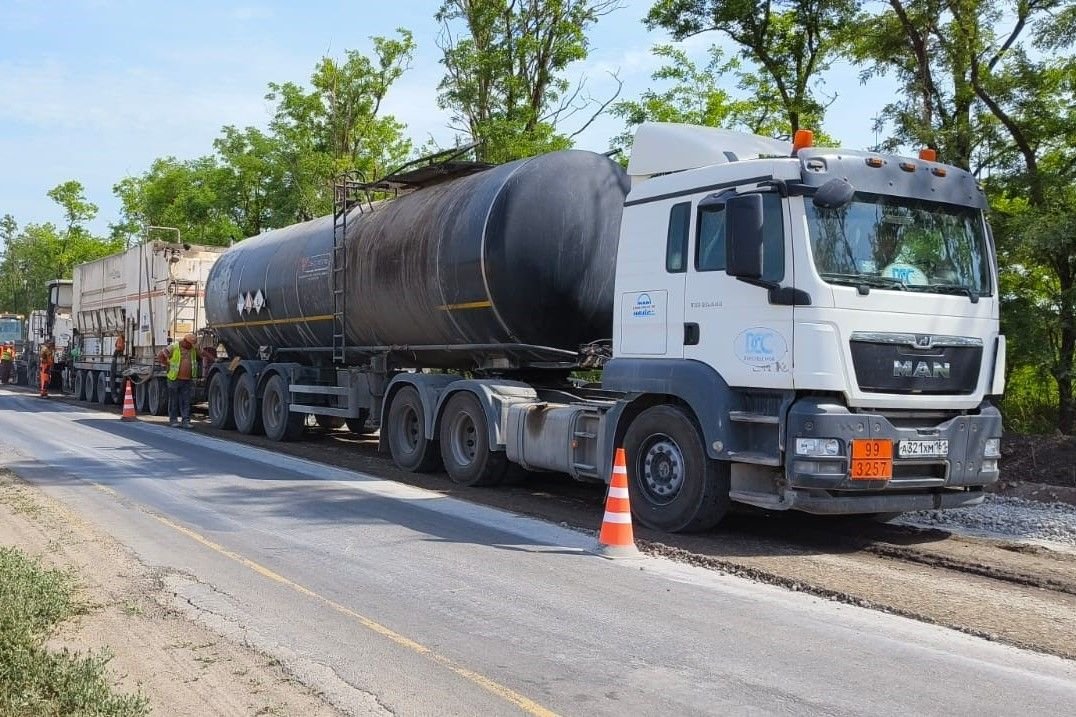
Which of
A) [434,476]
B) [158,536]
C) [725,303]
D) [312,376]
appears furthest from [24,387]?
[725,303]

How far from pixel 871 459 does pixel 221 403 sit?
14.2 meters

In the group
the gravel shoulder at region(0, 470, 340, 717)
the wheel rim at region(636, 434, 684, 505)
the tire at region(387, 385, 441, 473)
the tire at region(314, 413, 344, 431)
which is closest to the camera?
the gravel shoulder at region(0, 470, 340, 717)

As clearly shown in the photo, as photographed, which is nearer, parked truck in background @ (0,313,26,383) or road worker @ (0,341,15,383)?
road worker @ (0,341,15,383)

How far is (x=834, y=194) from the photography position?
7660 millimetres

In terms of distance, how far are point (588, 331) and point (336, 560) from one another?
15.8ft

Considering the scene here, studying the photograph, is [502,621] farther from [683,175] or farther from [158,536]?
[683,175]

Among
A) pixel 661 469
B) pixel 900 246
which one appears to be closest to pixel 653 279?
pixel 661 469

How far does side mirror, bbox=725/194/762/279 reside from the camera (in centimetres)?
767

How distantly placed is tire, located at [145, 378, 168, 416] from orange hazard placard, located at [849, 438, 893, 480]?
18627 mm

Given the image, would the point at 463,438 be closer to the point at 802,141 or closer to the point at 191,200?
the point at 802,141

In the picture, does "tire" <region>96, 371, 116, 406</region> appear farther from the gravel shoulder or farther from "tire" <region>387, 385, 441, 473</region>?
the gravel shoulder

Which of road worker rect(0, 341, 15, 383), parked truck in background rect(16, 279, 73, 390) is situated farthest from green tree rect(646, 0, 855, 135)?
road worker rect(0, 341, 15, 383)

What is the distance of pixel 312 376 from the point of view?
16.2m

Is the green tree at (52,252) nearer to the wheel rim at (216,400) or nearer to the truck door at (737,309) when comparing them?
the wheel rim at (216,400)
